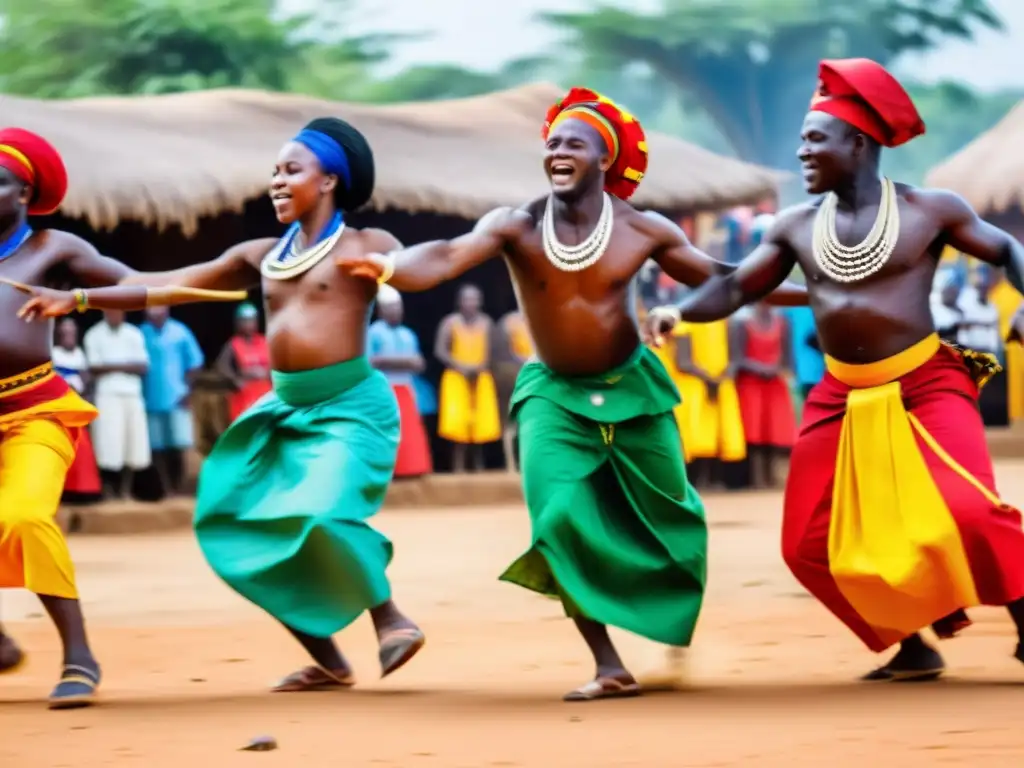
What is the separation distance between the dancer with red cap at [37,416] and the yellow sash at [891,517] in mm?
2474

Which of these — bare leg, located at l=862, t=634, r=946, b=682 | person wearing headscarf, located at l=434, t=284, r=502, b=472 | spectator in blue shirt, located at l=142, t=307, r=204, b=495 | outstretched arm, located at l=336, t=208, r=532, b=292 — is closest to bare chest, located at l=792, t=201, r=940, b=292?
outstretched arm, located at l=336, t=208, r=532, b=292

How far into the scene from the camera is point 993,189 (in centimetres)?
2447

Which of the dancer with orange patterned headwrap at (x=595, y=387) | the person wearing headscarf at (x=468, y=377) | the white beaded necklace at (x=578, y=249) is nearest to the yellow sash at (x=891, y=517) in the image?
the dancer with orange patterned headwrap at (x=595, y=387)

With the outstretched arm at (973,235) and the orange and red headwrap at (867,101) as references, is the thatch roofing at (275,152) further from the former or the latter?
the outstretched arm at (973,235)

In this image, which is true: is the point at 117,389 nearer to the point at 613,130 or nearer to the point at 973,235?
the point at 613,130

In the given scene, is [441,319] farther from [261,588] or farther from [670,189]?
[261,588]

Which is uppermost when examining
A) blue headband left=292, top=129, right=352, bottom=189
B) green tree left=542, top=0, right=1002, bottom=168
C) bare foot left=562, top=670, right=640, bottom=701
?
green tree left=542, top=0, right=1002, bottom=168

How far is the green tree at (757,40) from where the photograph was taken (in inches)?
1652

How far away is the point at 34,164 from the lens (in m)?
6.88

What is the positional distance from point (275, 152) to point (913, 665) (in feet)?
38.6

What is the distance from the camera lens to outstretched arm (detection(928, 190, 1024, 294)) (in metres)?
6.43

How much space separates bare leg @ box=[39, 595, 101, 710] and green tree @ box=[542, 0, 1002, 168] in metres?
36.3

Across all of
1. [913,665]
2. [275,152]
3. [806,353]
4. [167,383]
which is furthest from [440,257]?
[275,152]

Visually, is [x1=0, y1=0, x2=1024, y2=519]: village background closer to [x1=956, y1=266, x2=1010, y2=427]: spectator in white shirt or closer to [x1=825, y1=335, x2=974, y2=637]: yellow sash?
[x1=956, y1=266, x2=1010, y2=427]: spectator in white shirt
